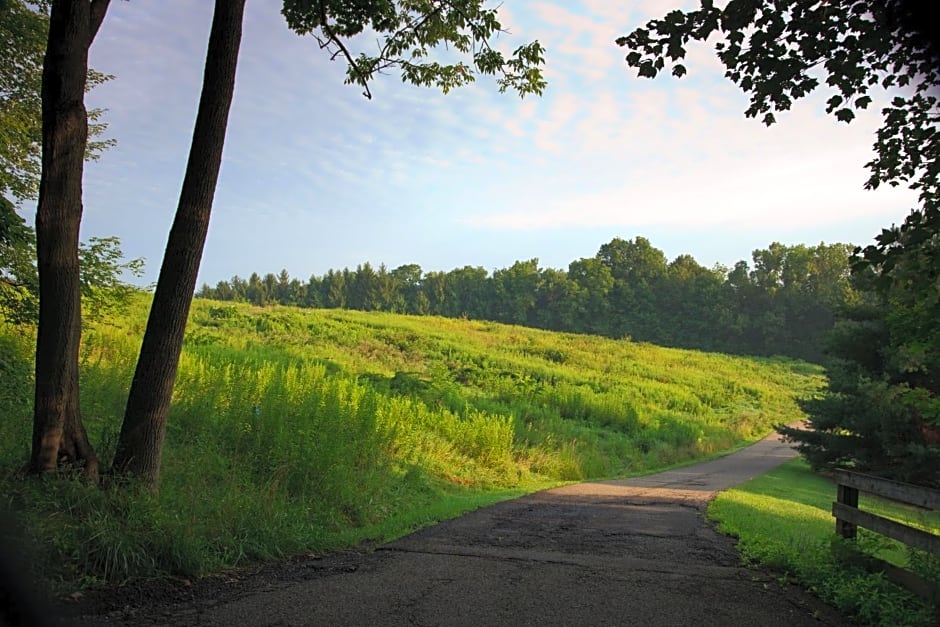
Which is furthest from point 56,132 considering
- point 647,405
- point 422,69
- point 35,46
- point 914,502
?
point 647,405

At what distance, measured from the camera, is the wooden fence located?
5434 mm

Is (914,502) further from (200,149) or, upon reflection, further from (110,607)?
(200,149)

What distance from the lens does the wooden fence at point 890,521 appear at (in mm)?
5434

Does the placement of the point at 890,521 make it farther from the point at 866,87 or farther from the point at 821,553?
the point at 866,87

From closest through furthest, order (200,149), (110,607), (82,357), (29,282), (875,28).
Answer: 1. (110,607)
2. (875,28)
3. (200,149)
4. (29,282)
5. (82,357)

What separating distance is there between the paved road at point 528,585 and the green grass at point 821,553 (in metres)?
0.28

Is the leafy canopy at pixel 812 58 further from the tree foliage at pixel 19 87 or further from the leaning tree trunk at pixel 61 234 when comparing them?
the tree foliage at pixel 19 87

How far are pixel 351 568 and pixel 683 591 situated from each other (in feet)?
10.4

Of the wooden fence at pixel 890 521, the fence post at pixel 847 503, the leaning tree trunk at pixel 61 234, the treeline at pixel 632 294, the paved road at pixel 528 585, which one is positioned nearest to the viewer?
the paved road at pixel 528 585

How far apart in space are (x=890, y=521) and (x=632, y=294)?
100 metres

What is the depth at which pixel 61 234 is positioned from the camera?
6.55 metres

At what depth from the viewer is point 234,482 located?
800cm

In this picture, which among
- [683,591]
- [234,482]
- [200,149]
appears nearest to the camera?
[683,591]

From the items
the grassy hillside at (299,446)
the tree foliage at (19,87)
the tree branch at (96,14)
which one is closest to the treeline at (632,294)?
the grassy hillside at (299,446)
